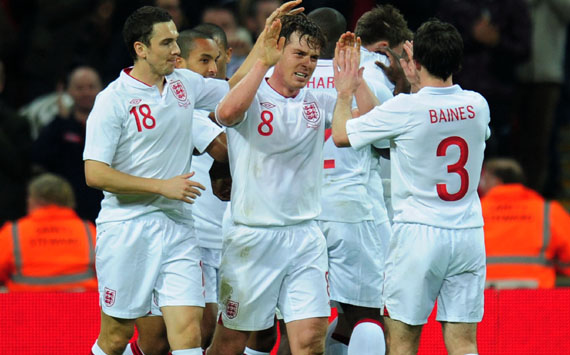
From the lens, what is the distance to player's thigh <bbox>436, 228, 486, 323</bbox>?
18.6 ft

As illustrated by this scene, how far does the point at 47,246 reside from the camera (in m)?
8.52

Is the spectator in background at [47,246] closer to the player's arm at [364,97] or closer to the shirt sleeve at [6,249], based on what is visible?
the shirt sleeve at [6,249]

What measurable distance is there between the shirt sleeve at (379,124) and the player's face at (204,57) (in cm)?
113

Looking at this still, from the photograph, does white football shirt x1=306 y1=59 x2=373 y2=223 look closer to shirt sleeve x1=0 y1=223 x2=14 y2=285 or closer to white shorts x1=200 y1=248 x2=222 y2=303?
white shorts x1=200 y1=248 x2=222 y2=303

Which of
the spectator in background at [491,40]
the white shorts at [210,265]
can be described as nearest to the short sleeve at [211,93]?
the white shorts at [210,265]

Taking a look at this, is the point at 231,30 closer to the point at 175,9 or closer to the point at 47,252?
the point at 175,9

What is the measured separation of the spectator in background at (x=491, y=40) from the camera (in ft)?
33.4

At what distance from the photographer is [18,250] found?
8.48m

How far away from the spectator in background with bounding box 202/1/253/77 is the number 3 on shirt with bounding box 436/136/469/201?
456 centimetres

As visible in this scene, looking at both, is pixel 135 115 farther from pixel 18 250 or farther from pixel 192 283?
pixel 18 250

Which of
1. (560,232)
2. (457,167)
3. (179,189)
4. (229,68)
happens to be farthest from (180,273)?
(229,68)

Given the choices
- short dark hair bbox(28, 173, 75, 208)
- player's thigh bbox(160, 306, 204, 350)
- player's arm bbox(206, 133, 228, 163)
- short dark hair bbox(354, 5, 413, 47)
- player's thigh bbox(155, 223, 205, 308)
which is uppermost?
short dark hair bbox(354, 5, 413, 47)

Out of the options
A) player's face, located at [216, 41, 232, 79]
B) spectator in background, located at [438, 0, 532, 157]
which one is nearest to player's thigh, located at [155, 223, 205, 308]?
player's face, located at [216, 41, 232, 79]

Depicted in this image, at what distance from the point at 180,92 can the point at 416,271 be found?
147cm
